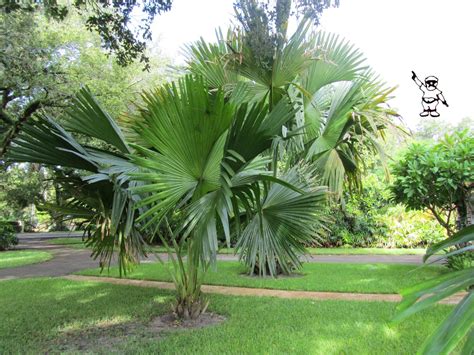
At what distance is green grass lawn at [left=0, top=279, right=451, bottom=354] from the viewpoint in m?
4.07

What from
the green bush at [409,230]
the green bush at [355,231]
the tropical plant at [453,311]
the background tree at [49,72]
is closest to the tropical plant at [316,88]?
the background tree at [49,72]

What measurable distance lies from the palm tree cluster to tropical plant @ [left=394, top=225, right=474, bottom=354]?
2.28 m

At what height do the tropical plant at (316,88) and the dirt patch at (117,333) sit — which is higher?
the tropical plant at (316,88)

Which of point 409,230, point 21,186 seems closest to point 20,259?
point 21,186

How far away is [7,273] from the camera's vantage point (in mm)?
10039

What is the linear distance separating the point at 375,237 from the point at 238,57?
1220 centimetres

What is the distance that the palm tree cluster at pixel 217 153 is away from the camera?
138 inches

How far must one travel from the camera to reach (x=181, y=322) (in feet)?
16.8

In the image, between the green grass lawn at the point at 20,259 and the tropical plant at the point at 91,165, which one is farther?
the green grass lawn at the point at 20,259

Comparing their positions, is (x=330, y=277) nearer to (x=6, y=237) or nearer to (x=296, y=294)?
(x=296, y=294)

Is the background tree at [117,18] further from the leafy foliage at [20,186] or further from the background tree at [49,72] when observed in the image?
the leafy foliage at [20,186]

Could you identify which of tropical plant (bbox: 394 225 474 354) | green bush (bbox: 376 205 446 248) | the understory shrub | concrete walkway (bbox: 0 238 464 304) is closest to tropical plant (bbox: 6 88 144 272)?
concrete walkway (bbox: 0 238 464 304)

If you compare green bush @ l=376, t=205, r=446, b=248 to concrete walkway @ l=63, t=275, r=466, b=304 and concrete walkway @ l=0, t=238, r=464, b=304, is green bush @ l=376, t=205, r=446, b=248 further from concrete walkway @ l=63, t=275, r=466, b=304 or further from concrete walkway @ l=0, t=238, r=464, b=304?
concrete walkway @ l=63, t=275, r=466, b=304

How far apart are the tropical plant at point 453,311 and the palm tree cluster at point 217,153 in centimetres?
228
